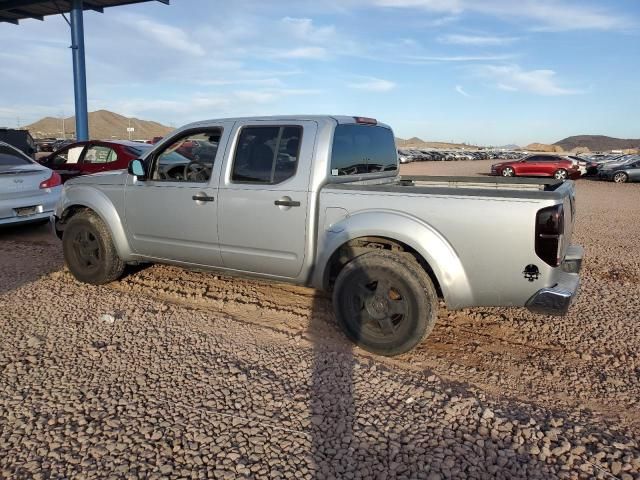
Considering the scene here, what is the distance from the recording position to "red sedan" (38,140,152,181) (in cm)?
907

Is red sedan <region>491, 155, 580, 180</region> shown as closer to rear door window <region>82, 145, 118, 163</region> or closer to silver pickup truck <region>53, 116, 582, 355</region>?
rear door window <region>82, 145, 118, 163</region>

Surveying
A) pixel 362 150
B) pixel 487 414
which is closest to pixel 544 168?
pixel 362 150

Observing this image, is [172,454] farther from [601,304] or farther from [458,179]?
[601,304]

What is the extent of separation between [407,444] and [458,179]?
301cm

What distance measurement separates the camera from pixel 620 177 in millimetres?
26266

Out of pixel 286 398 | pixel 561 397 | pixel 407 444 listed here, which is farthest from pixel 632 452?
pixel 286 398

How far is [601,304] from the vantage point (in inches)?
200

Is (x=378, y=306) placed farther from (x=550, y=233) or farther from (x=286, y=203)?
(x=550, y=233)

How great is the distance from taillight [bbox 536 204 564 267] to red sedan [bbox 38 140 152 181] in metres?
7.56

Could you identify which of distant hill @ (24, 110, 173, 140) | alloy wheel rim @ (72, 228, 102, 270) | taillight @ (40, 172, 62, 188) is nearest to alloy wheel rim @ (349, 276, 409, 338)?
alloy wheel rim @ (72, 228, 102, 270)

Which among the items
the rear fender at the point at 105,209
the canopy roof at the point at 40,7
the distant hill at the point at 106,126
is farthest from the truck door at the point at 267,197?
the distant hill at the point at 106,126

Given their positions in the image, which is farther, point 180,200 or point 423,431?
point 180,200

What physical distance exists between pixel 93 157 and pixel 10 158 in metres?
1.52

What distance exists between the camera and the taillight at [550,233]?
319 cm
